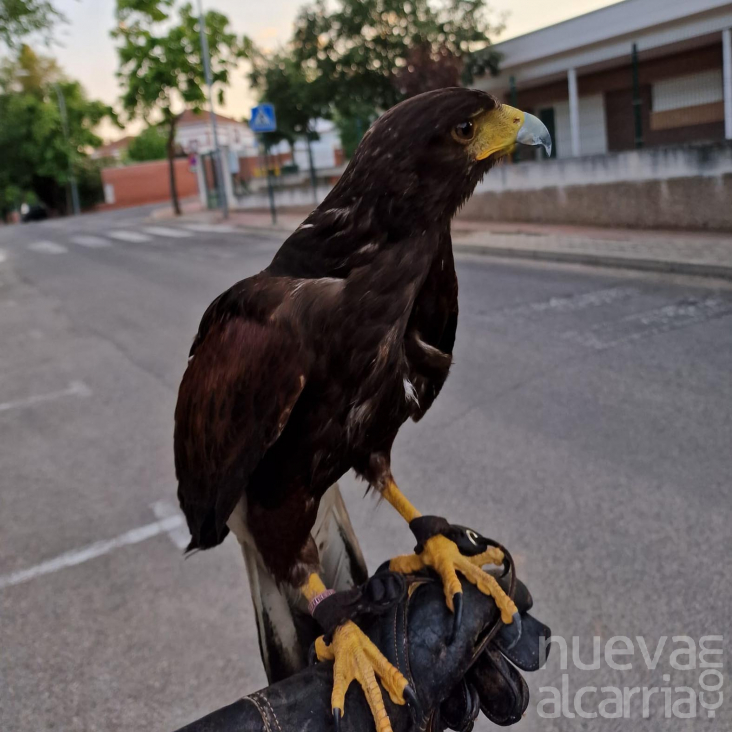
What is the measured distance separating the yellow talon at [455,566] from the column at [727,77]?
1250cm

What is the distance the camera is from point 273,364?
1504 millimetres

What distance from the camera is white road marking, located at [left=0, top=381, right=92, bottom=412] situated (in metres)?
6.46

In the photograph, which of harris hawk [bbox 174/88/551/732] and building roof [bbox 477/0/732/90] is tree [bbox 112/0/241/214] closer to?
building roof [bbox 477/0/732/90]

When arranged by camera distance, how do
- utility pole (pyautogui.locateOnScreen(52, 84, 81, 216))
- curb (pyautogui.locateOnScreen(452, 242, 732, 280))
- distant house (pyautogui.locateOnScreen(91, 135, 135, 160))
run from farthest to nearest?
distant house (pyautogui.locateOnScreen(91, 135, 135, 160)) → utility pole (pyautogui.locateOnScreen(52, 84, 81, 216)) → curb (pyautogui.locateOnScreen(452, 242, 732, 280))

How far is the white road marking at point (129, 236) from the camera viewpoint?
21.3 m

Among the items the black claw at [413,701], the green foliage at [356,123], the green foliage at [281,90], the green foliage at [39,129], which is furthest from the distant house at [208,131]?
the black claw at [413,701]

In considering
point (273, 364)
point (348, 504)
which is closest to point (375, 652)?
point (273, 364)

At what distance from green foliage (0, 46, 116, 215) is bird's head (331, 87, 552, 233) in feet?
170

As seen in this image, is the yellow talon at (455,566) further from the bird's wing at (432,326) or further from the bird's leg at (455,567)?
the bird's wing at (432,326)

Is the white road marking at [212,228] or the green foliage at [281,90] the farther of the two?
the green foliage at [281,90]

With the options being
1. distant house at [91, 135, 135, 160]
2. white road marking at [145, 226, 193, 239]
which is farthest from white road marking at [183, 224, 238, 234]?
distant house at [91, 135, 135, 160]

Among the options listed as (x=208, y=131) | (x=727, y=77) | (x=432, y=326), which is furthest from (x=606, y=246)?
(x=208, y=131)

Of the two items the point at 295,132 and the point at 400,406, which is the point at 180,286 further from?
the point at 295,132

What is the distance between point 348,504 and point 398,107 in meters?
2.92
